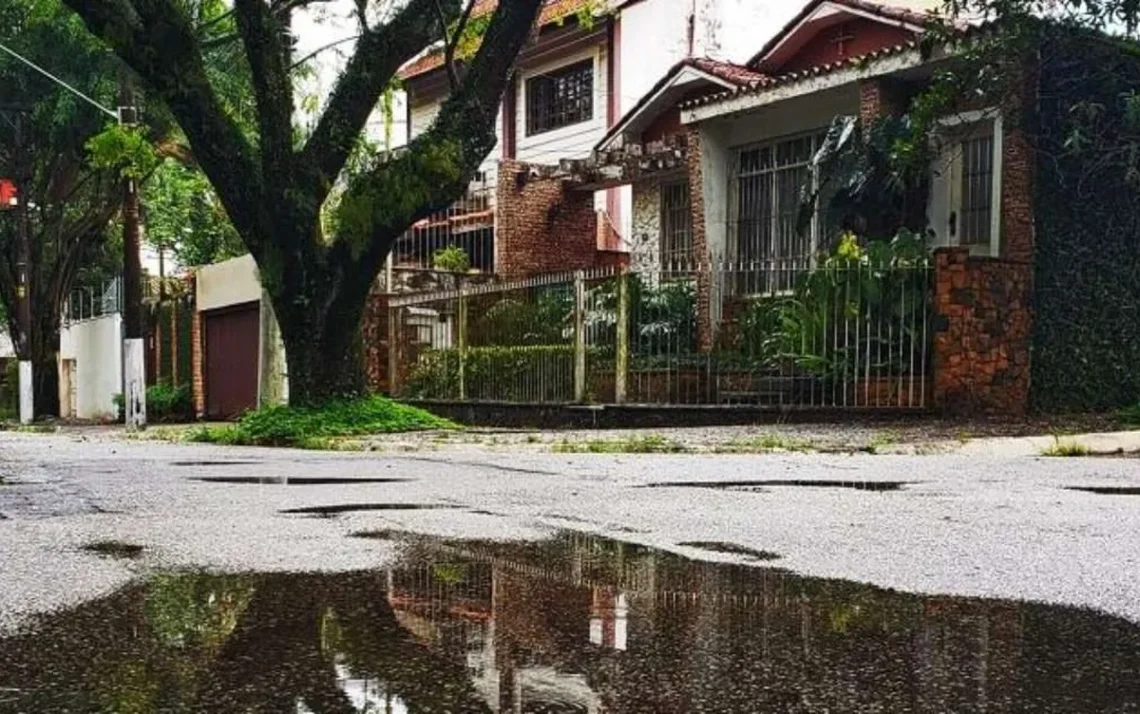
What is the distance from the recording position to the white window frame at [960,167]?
1428cm

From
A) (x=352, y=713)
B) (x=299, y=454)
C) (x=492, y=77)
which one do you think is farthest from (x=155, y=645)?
(x=492, y=77)

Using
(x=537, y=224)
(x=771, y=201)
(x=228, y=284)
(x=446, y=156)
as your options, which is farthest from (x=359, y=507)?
(x=228, y=284)

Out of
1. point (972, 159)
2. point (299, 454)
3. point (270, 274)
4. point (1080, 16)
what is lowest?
point (299, 454)

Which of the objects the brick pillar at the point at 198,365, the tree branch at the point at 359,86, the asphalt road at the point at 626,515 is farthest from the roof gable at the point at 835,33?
the brick pillar at the point at 198,365

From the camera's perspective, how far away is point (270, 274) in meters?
13.2

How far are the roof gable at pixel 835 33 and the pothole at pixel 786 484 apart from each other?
411 inches

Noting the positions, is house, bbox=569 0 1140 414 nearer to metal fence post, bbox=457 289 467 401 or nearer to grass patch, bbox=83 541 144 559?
metal fence post, bbox=457 289 467 401

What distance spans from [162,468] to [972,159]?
36.4 feet

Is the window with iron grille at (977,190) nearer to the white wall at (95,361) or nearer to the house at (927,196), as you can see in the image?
the house at (927,196)

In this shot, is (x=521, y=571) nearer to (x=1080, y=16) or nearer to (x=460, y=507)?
(x=460, y=507)

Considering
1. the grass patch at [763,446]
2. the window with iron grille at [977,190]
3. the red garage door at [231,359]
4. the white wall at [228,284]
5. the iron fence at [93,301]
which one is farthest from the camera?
the iron fence at [93,301]

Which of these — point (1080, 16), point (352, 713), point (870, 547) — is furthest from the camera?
point (1080, 16)

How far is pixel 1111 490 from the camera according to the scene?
692 cm

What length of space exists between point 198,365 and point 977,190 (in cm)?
1766
